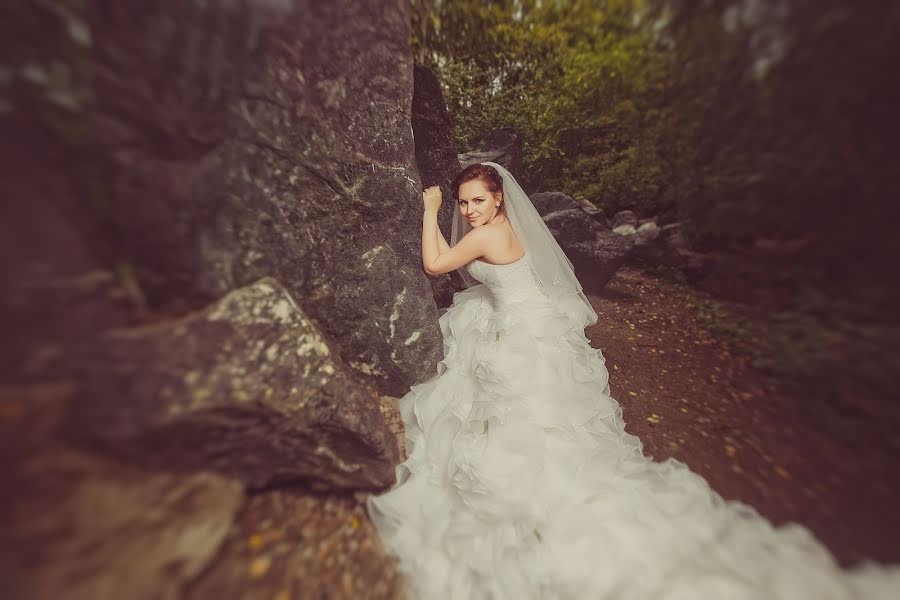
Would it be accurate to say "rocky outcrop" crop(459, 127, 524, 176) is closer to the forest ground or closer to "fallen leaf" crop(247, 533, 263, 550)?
the forest ground

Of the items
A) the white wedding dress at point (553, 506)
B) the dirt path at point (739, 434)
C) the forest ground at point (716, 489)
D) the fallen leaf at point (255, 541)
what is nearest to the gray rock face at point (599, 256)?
the dirt path at point (739, 434)

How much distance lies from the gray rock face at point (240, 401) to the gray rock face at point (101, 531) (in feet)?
0.33

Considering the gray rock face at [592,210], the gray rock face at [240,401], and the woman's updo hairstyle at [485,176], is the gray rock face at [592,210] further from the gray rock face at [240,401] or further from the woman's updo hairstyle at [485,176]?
the gray rock face at [240,401]

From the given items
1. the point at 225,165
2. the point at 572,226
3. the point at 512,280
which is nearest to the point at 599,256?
the point at 572,226

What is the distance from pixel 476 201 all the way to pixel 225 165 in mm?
2076

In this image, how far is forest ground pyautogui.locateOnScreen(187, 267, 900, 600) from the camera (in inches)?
63.4

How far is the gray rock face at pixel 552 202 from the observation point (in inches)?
247

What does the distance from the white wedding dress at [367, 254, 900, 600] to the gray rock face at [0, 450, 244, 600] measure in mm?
1094

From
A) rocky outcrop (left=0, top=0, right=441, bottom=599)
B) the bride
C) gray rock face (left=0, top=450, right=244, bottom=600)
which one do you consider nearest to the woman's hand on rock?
the bride

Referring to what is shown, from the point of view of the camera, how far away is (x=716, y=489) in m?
2.48

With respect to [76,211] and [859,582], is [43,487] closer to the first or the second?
[76,211]

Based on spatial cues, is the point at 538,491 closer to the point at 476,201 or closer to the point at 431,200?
the point at 476,201

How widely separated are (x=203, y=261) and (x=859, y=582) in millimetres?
4023

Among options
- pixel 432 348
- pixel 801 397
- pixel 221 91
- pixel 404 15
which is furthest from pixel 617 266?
pixel 221 91
